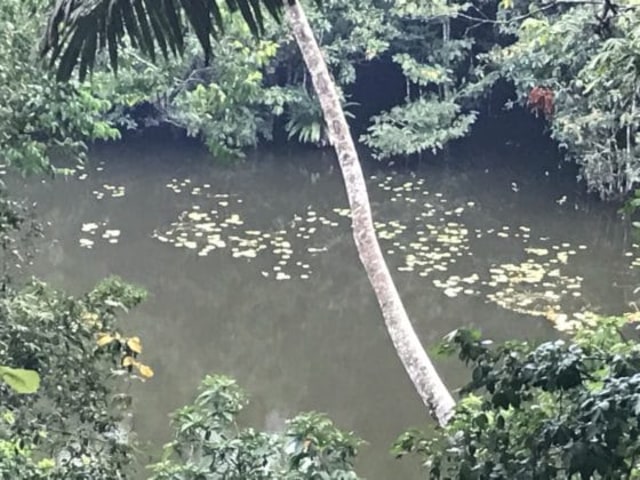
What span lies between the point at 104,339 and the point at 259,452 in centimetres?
51

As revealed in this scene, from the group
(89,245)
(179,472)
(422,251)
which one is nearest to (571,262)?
(422,251)

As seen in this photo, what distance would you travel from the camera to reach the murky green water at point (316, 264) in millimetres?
5453

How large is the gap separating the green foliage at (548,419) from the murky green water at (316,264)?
331cm

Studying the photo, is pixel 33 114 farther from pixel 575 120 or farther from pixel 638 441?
pixel 575 120

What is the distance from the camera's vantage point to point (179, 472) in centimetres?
234

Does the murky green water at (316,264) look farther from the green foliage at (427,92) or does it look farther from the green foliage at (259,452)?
the green foliage at (259,452)

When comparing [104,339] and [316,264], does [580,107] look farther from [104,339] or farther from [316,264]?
[104,339]

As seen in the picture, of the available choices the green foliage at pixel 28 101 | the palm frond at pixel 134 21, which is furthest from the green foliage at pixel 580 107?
the palm frond at pixel 134 21

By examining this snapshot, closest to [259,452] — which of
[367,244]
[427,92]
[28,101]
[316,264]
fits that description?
[28,101]

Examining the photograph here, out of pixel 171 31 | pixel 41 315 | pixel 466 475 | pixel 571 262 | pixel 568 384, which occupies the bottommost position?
pixel 571 262

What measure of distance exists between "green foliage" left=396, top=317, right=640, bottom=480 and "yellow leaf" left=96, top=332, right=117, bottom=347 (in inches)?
48.8

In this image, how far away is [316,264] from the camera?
716 cm

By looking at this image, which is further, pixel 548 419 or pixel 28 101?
pixel 28 101

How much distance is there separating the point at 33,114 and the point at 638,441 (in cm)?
184
